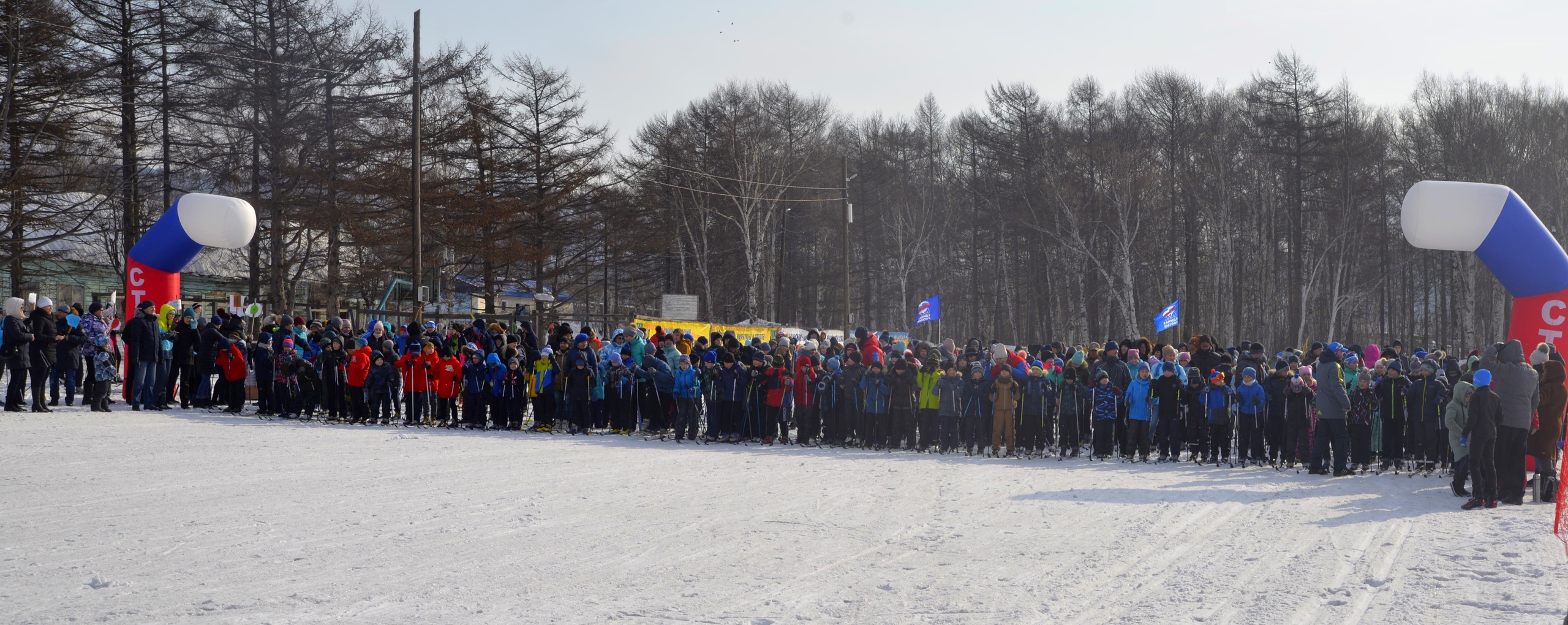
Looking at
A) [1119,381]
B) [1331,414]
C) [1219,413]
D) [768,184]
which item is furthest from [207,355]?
[768,184]

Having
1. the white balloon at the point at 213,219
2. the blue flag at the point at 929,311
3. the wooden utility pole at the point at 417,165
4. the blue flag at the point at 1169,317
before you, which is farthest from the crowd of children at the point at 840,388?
the blue flag at the point at 929,311

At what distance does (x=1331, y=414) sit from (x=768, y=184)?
31.2 metres

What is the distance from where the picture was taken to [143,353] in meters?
15.9

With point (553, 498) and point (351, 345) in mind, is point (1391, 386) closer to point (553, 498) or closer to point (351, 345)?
point (553, 498)

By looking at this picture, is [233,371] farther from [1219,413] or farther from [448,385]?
[1219,413]

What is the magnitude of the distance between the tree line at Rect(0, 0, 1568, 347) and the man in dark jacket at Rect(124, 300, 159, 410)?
8.08 meters

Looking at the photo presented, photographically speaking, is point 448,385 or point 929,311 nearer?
point 448,385

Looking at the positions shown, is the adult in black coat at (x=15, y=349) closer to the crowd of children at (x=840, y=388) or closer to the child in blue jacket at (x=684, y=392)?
the crowd of children at (x=840, y=388)

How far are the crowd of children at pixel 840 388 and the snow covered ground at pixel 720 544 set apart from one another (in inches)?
44.0

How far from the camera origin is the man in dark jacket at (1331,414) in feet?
38.3

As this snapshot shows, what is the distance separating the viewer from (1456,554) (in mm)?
7152

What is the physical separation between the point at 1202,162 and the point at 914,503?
40346 millimetres

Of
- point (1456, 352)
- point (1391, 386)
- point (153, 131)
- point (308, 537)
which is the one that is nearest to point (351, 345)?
point (308, 537)

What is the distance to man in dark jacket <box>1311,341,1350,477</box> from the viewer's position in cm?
1169
